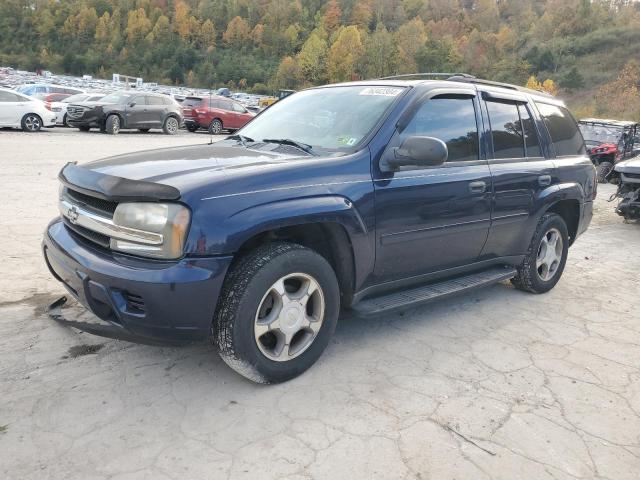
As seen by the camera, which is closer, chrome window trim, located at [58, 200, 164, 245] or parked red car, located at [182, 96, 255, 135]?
chrome window trim, located at [58, 200, 164, 245]

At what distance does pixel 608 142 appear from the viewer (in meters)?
14.9

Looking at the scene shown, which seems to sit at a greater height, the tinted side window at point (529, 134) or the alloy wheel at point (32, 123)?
the tinted side window at point (529, 134)

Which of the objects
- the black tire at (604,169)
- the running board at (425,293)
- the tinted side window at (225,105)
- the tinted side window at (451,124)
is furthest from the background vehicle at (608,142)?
the tinted side window at (225,105)

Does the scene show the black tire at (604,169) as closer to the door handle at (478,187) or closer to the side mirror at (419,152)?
the door handle at (478,187)

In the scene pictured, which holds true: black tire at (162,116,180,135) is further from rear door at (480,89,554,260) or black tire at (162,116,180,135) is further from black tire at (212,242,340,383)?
black tire at (212,242,340,383)

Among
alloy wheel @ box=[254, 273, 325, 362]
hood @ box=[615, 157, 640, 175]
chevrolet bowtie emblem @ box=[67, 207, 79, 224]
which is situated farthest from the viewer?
hood @ box=[615, 157, 640, 175]

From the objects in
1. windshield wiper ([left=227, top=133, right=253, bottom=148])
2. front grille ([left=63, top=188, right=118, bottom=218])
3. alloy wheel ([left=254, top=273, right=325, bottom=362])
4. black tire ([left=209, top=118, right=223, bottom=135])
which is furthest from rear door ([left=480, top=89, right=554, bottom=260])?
black tire ([left=209, top=118, right=223, bottom=135])

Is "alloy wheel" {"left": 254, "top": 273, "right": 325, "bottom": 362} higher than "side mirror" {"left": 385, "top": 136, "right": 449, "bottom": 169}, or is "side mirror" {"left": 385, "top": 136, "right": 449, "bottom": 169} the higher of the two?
"side mirror" {"left": 385, "top": 136, "right": 449, "bottom": 169}

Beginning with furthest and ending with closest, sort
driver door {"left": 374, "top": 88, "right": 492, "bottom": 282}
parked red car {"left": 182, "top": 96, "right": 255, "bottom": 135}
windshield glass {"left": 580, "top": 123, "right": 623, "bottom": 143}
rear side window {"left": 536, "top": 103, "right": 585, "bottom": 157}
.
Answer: parked red car {"left": 182, "top": 96, "right": 255, "bottom": 135}, windshield glass {"left": 580, "top": 123, "right": 623, "bottom": 143}, rear side window {"left": 536, "top": 103, "right": 585, "bottom": 157}, driver door {"left": 374, "top": 88, "right": 492, "bottom": 282}

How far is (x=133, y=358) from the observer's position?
3.08 m

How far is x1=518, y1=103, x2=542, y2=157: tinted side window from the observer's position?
4325 millimetres

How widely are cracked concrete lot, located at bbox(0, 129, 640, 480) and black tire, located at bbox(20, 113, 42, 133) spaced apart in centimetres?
1479

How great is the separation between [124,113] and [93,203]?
17.0 m

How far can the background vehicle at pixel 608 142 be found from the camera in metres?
13.8
